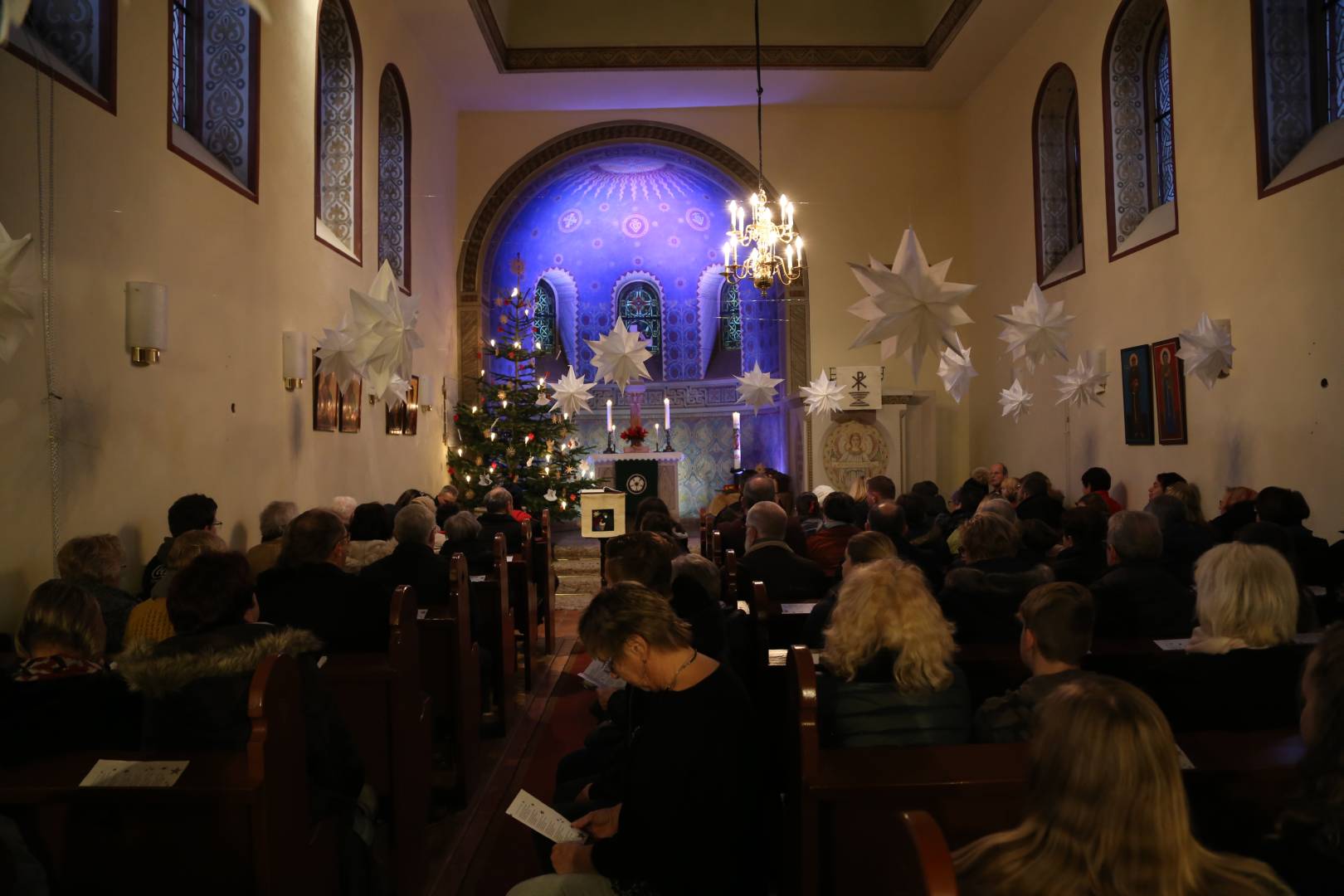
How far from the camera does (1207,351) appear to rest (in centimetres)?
693

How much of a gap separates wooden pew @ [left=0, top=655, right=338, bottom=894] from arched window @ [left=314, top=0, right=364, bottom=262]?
7.20m

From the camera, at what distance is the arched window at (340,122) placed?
8.84 metres

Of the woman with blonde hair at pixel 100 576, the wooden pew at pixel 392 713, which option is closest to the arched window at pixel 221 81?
the woman with blonde hair at pixel 100 576

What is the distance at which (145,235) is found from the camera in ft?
17.9

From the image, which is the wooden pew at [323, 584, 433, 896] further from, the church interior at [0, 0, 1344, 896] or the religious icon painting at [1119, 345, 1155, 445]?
the religious icon painting at [1119, 345, 1155, 445]

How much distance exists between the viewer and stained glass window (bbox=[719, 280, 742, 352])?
53.6 ft

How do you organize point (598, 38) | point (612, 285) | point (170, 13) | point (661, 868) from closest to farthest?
point (661, 868) → point (170, 13) → point (598, 38) → point (612, 285)

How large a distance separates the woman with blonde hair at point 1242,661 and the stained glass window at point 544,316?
46.4ft

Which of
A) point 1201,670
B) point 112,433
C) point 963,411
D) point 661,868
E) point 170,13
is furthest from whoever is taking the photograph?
point 963,411

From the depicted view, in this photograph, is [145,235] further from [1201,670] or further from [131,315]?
[1201,670]

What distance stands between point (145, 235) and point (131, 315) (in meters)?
0.52

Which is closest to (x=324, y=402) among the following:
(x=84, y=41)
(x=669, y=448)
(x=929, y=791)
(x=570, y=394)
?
(x=84, y=41)

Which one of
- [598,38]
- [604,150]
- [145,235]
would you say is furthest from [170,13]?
[604,150]

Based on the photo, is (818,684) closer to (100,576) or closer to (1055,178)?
(100,576)
